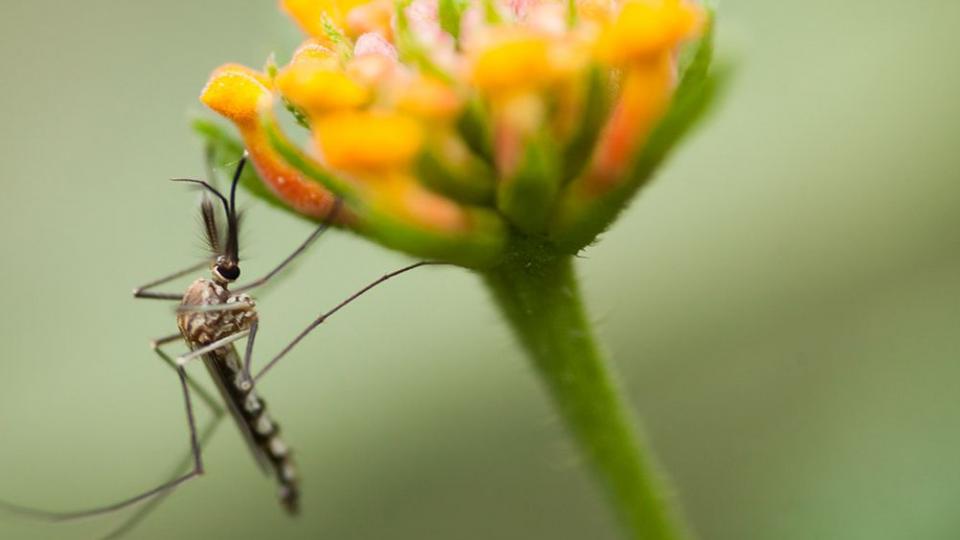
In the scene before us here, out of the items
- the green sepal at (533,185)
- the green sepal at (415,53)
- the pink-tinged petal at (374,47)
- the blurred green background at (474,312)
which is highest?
the blurred green background at (474,312)

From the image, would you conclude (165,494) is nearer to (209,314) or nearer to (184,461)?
(184,461)

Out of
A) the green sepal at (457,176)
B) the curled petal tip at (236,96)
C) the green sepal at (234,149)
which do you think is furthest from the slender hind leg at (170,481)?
the green sepal at (457,176)

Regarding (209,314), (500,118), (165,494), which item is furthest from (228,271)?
(500,118)

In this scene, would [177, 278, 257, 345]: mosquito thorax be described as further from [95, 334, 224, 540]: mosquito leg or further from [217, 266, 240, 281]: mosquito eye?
[95, 334, 224, 540]: mosquito leg

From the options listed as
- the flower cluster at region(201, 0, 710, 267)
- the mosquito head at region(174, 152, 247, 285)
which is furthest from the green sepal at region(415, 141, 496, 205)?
the mosquito head at region(174, 152, 247, 285)

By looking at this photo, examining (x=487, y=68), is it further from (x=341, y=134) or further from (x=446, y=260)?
(x=446, y=260)

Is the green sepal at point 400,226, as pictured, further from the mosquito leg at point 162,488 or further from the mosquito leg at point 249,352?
the mosquito leg at point 162,488
